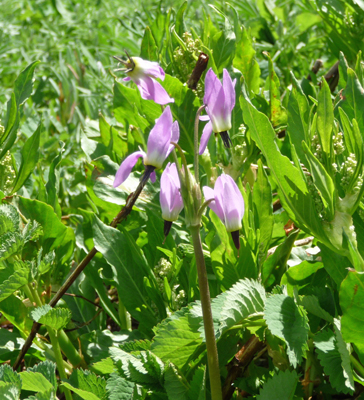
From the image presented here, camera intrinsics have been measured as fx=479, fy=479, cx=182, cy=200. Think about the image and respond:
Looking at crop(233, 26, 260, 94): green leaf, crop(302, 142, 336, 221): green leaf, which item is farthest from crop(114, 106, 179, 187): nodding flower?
crop(233, 26, 260, 94): green leaf

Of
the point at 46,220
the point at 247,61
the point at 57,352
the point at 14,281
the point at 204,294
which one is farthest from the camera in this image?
the point at 247,61

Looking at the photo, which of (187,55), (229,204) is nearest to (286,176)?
(229,204)

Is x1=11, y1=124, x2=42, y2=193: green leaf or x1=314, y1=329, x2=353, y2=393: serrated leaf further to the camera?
x1=11, y1=124, x2=42, y2=193: green leaf

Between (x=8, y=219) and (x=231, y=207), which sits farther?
(x=8, y=219)

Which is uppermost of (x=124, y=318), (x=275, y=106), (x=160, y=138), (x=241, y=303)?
(x=160, y=138)

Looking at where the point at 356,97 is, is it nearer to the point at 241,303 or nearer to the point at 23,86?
the point at 241,303

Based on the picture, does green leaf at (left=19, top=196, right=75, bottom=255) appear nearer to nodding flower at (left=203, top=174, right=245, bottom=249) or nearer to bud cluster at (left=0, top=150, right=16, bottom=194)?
bud cluster at (left=0, top=150, right=16, bottom=194)

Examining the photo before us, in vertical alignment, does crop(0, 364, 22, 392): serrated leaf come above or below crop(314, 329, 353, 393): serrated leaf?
below

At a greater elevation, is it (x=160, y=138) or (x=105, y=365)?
(x=160, y=138)

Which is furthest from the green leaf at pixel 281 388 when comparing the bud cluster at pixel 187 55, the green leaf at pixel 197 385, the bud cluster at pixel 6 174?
the bud cluster at pixel 6 174
